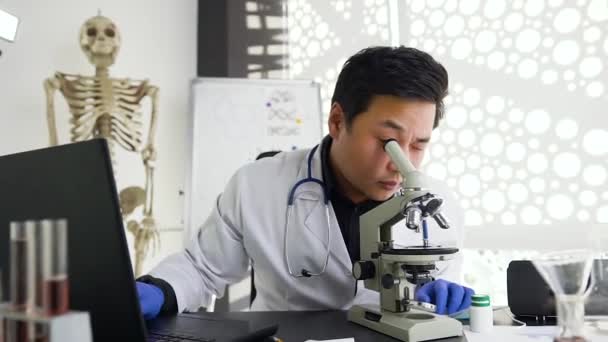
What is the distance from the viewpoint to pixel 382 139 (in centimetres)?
135

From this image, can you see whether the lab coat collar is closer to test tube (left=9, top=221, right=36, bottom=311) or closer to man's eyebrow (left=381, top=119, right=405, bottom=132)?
man's eyebrow (left=381, top=119, right=405, bottom=132)

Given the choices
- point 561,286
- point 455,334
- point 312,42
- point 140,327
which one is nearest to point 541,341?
point 455,334

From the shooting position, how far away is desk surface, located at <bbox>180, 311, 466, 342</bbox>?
1.02m

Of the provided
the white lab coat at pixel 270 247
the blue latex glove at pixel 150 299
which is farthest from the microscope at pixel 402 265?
the blue latex glove at pixel 150 299

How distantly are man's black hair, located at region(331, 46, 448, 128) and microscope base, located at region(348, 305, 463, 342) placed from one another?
1.85 ft

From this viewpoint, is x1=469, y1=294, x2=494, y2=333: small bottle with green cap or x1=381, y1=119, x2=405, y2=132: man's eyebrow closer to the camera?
x1=469, y1=294, x2=494, y2=333: small bottle with green cap

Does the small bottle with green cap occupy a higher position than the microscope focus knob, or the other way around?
the microscope focus knob

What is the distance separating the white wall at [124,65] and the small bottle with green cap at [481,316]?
2.42m

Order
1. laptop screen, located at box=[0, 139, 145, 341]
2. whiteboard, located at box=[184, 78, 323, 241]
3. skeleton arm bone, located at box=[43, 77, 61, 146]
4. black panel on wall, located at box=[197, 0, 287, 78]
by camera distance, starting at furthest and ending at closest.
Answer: black panel on wall, located at box=[197, 0, 287, 78]
whiteboard, located at box=[184, 78, 323, 241]
skeleton arm bone, located at box=[43, 77, 61, 146]
laptop screen, located at box=[0, 139, 145, 341]

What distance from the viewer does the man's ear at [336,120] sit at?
5.10 ft

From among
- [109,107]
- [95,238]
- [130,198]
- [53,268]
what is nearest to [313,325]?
[95,238]

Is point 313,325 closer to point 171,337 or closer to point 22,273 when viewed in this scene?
point 171,337

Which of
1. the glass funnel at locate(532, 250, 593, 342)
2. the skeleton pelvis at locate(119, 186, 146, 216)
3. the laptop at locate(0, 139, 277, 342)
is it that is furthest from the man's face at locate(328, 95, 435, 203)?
the skeleton pelvis at locate(119, 186, 146, 216)

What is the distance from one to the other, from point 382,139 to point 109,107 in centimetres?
Answer: 184
